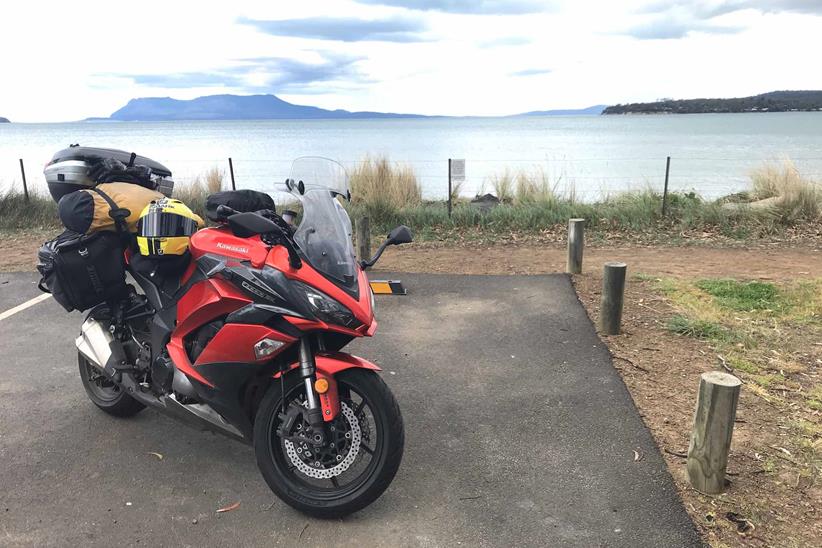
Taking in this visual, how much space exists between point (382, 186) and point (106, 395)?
8.50m

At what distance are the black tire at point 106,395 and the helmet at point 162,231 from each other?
1253 mm

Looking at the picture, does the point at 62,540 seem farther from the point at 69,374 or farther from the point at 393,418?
the point at 69,374

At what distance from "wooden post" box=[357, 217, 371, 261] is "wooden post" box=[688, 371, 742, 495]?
506cm

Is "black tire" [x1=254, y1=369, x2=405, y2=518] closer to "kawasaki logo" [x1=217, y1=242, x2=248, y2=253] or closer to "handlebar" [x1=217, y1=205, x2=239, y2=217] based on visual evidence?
"kawasaki logo" [x1=217, y1=242, x2=248, y2=253]

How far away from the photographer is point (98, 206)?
336 cm

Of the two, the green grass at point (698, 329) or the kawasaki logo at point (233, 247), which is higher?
the kawasaki logo at point (233, 247)

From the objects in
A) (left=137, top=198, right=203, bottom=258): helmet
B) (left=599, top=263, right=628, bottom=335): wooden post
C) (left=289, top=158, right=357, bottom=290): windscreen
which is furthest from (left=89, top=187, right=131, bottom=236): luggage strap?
(left=599, top=263, right=628, bottom=335): wooden post

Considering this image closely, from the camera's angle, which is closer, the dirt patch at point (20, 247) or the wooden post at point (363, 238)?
the wooden post at point (363, 238)

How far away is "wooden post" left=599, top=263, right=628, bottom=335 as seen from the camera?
539 centimetres

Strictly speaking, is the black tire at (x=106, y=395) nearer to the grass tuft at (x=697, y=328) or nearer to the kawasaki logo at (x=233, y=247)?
the kawasaki logo at (x=233, y=247)

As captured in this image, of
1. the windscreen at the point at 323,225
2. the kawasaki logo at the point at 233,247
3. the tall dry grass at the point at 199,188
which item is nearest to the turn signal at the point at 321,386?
the windscreen at the point at 323,225

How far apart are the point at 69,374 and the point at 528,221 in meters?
7.28

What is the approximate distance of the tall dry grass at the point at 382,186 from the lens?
36.3 ft

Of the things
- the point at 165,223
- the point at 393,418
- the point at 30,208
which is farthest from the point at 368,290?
the point at 30,208
